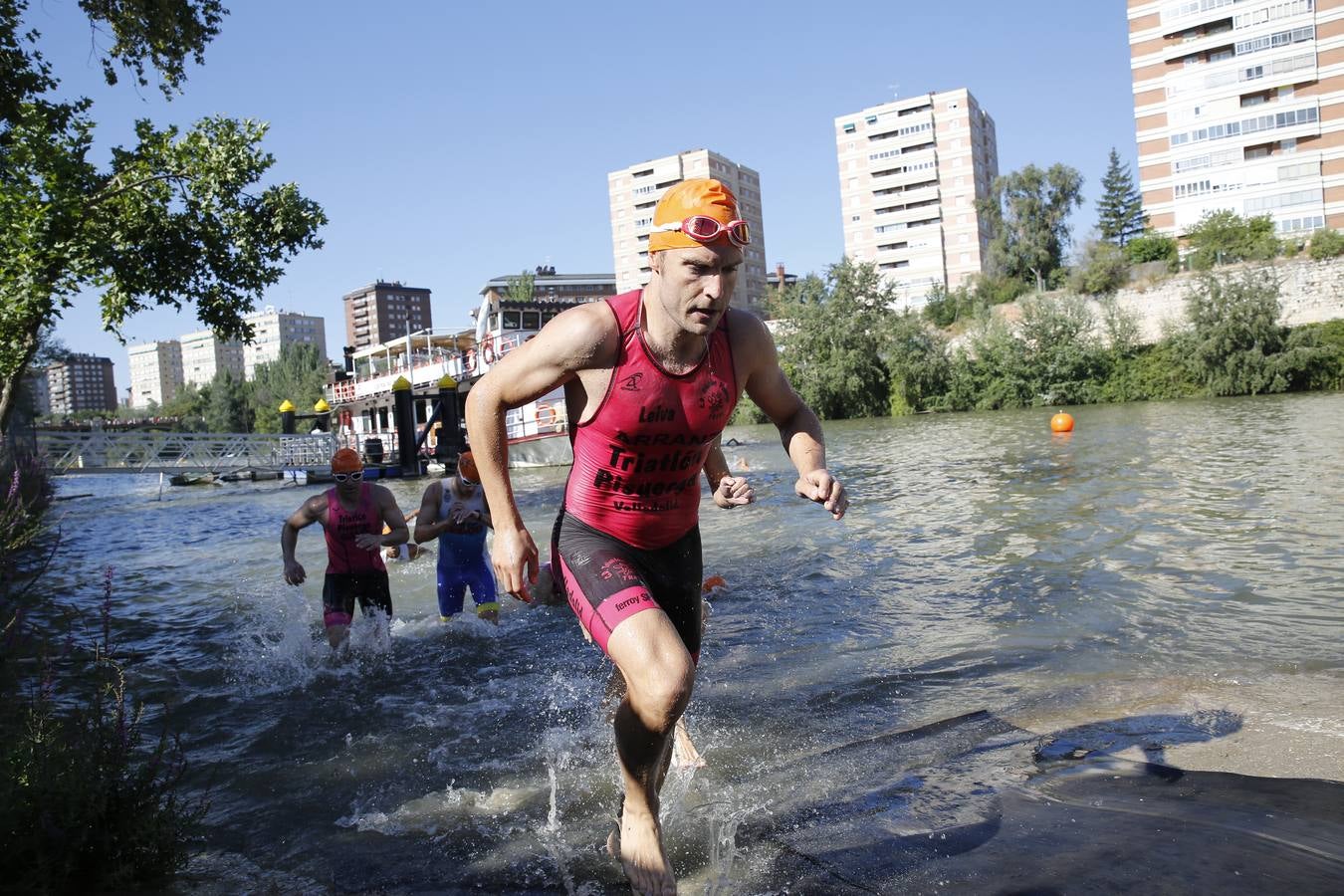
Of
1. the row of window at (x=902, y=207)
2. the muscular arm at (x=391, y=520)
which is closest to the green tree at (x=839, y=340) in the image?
the muscular arm at (x=391, y=520)

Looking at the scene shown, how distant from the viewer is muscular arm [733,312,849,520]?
3.51 meters

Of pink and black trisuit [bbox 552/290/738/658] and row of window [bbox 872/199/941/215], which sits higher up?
row of window [bbox 872/199/941/215]

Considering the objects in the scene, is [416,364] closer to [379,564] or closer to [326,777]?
[379,564]

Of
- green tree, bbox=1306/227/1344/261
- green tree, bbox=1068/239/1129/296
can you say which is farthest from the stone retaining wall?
green tree, bbox=1068/239/1129/296

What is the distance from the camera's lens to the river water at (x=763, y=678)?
430cm

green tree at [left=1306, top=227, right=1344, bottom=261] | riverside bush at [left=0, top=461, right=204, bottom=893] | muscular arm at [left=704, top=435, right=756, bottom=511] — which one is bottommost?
riverside bush at [left=0, top=461, right=204, bottom=893]

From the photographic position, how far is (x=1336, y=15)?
6800 cm

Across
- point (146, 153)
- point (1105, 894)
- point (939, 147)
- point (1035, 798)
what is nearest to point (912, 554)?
point (1035, 798)

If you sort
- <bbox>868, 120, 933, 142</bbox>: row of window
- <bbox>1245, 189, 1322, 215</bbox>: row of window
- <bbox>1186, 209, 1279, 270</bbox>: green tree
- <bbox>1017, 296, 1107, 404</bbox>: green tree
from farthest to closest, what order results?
<bbox>868, 120, 933, 142</bbox>: row of window
<bbox>1245, 189, 1322, 215</bbox>: row of window
<bbox>1186, 209, 1279, 270</bbox>: green tree
<bbox>1017, 296, 1107, 404</bbox>: green tree

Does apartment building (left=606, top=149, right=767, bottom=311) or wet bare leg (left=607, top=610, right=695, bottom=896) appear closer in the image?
wet bare leg (left=607, top=610, right=695, bottom=896)

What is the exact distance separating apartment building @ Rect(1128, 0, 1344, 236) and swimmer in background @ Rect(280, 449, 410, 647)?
73528 millimetres

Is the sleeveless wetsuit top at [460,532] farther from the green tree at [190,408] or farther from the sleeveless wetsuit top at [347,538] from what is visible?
the green tree at [190,408]

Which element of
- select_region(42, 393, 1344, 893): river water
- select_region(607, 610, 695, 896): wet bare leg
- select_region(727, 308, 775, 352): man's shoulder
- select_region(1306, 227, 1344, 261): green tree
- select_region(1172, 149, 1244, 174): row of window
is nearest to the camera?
select_region(607, 610, 695, 896): wet bare leg

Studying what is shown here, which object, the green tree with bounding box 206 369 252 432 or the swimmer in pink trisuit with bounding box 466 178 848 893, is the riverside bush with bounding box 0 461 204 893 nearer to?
the swimmer in pink trisuit with bounding box 466 178 848 893
